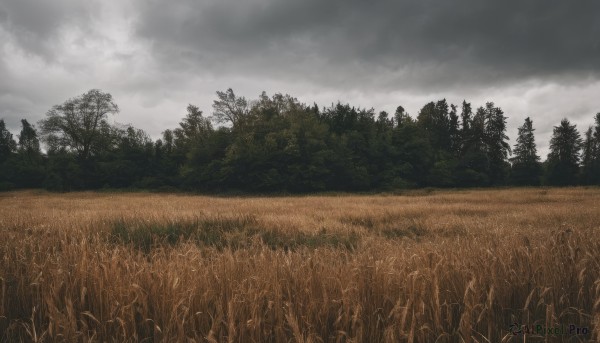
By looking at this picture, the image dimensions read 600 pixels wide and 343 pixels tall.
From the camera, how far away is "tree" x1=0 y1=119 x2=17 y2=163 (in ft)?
206

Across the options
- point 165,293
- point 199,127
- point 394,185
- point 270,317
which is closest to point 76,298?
point 165,293

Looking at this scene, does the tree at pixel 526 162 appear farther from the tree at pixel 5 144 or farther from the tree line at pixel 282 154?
the tree at pixel 5 144

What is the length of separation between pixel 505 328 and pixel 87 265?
3.91 m

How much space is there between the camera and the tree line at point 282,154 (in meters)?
47.1

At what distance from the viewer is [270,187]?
150 feet

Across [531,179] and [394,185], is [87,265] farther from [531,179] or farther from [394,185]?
[531,179]

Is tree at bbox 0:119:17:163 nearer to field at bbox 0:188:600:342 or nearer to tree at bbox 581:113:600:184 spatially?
field at bbox 0:188:600:342

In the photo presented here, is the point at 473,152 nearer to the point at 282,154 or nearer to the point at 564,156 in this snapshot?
the point at 564,156

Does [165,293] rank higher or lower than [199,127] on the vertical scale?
lower

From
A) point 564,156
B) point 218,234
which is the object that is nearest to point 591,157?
point 564,156

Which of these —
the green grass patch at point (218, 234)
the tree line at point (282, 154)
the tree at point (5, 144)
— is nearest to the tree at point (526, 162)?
the tree line at point (282, 154)

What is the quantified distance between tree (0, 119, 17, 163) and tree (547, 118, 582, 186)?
10726cm

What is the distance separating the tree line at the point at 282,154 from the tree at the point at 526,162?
209mm

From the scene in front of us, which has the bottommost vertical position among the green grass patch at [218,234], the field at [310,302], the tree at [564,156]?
the green grass patch at [218,234]
